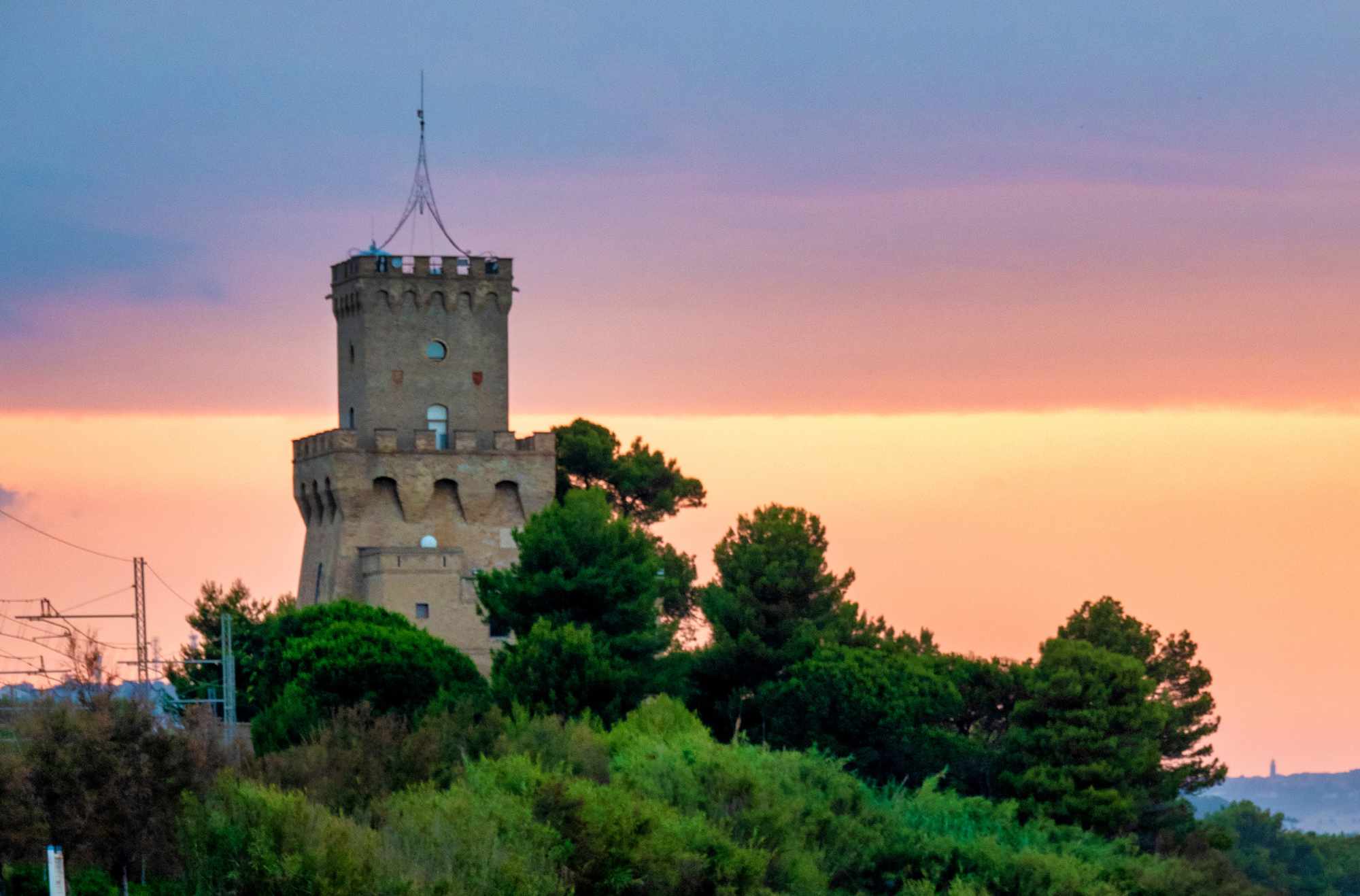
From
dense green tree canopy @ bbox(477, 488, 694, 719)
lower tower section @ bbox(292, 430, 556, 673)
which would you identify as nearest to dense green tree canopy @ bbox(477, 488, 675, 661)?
dense green tree canopy @ bbox(477, 488, 694, 719)

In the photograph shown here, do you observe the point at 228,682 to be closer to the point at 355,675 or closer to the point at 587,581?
the point at 355,675

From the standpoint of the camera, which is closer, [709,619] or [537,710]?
[537,710]

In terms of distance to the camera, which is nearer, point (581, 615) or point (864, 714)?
point (864, 714)

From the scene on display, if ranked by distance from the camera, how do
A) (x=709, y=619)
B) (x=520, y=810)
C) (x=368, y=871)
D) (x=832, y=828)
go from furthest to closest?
(x=709, y=619) < (x=832, y=828) < (x=520, y=810) < (x=368, y=871)

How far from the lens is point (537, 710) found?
5622 cm

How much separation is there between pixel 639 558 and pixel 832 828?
13.6 meters

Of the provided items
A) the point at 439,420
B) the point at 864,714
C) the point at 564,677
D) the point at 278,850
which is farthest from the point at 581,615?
the point at 278,850

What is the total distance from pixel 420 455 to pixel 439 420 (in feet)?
5.23

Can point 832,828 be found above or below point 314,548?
below

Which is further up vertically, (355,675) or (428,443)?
(428,443)

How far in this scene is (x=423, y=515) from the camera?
230ft

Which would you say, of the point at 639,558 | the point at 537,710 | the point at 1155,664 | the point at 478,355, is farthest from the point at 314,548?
the point at 1155,664

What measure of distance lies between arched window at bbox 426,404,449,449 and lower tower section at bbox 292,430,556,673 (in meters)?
0.24

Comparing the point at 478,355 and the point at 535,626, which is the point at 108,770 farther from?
the point at 478,355
